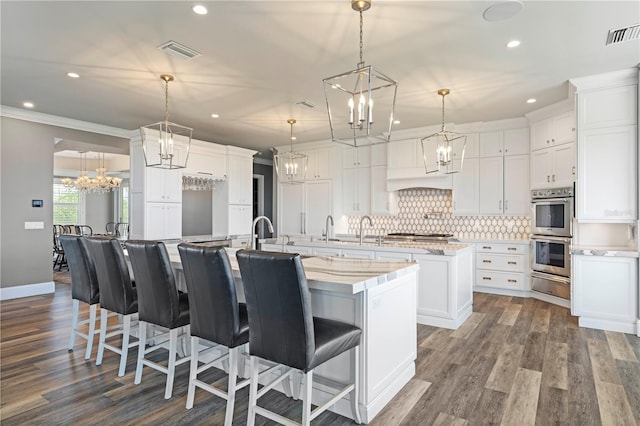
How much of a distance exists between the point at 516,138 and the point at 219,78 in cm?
453

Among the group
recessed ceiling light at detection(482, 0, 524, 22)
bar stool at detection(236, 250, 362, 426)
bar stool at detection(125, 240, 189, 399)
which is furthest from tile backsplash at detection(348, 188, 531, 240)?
bar stool at detection(125, 240, 189, 399)

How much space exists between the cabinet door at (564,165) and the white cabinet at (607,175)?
740 mm

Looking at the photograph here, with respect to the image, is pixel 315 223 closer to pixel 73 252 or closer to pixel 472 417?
pixel 73 252

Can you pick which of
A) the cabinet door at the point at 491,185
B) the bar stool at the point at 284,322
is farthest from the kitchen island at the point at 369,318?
the cabinet door at the point at 491,185

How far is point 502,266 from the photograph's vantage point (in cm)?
564

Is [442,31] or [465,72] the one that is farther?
[465,72]

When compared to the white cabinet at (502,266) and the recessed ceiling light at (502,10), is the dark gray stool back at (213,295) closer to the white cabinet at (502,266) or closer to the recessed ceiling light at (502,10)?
the recessed ceiling light at (502,10)

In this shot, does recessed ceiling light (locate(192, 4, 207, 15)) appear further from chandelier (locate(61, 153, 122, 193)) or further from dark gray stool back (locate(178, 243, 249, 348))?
chandelier (locate(61, 153, 122, 193))

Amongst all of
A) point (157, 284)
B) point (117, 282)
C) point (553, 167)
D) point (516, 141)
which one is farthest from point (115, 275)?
point (516, 141)

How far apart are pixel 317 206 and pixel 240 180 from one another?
65.2 inches

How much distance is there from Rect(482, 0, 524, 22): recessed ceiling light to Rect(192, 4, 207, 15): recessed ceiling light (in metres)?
2.07

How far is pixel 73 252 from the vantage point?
3213mm

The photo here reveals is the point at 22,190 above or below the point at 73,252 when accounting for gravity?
above

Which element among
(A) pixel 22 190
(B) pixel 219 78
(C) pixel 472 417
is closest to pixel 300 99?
(B) pixel 219 78
